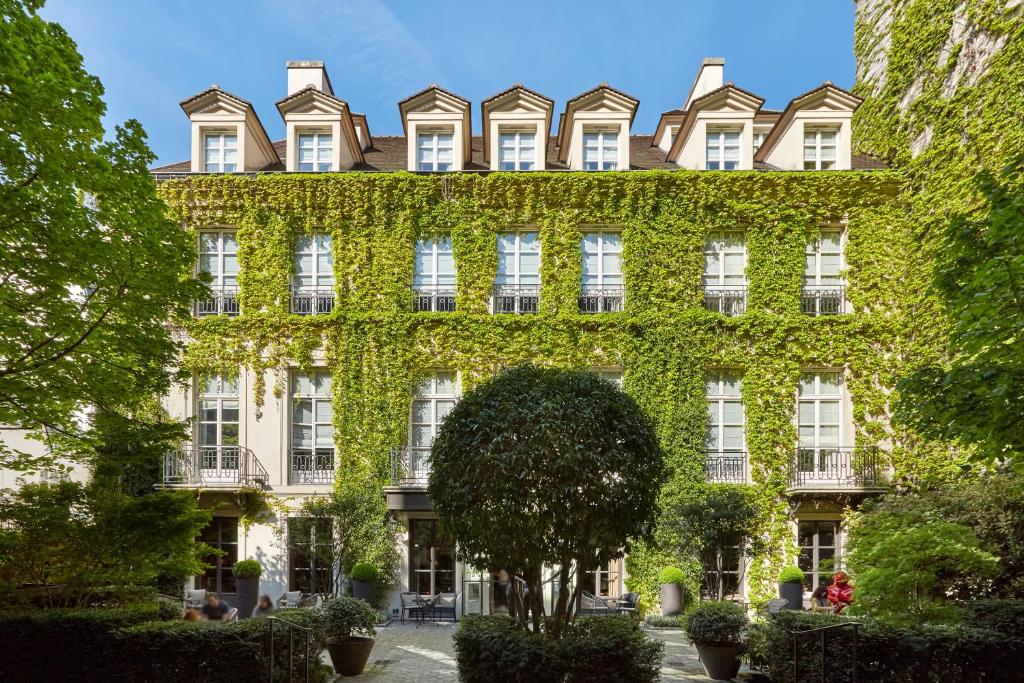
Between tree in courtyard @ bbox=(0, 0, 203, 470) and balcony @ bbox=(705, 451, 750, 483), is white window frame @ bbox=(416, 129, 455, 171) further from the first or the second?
balcony @ bbox=(705, 451, 750, 483)

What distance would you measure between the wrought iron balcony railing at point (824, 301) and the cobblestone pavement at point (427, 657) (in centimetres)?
965

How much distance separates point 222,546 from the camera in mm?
18891

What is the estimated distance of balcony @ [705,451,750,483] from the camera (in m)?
18.8

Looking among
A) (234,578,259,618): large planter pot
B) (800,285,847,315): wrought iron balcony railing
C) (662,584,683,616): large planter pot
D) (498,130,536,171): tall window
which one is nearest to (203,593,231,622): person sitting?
(234,578,259,618): large planter pot

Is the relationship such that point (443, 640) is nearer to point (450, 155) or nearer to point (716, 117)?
point (450, 155)

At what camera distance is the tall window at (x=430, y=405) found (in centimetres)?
1914

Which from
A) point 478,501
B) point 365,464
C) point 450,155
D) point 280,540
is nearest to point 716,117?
point 450,155

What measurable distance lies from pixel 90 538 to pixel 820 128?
20.5 meters

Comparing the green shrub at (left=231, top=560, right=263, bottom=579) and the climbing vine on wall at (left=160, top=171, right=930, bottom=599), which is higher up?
the climbing vine on wall at (left=160, top=171, right=930, bottom=599)

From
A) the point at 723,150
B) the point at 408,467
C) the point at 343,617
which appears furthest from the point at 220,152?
the point at 723,150

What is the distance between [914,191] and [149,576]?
2064 centimetres

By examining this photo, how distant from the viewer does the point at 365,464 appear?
18.7 meters

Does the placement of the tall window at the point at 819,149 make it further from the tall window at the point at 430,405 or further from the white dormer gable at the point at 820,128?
the tall window at the point at 430,405

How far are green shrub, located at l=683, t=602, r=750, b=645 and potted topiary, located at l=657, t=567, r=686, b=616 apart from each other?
579cm
